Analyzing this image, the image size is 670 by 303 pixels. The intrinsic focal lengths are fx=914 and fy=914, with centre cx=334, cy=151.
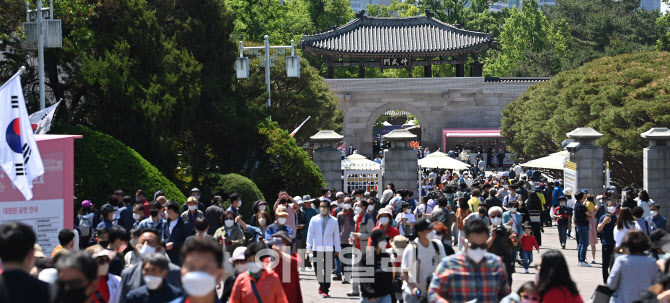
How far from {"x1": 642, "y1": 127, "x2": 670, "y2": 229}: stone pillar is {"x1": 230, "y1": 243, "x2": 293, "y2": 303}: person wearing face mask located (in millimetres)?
16437

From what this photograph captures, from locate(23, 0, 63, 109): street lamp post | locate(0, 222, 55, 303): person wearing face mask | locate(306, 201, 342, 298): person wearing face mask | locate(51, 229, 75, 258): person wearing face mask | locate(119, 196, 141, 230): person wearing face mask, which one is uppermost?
locate(23, 0, 63, 109): street lamp post

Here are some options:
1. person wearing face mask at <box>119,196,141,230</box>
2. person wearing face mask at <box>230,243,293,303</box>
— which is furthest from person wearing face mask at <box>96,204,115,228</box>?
person wearing face mask at <box>230,243,293,303</box>

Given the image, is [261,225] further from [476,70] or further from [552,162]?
[476,70]

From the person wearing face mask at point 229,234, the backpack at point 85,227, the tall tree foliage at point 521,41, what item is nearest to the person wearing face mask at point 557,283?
the person wearing face mask at point 229,234

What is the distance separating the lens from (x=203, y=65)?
76.9 feet

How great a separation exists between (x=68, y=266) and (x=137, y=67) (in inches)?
552

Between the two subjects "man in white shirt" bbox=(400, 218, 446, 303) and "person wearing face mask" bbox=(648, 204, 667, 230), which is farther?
"person wearing face mask" bbox=(648, 204, 667, 230)

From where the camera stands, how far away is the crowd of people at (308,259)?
618 centimetres

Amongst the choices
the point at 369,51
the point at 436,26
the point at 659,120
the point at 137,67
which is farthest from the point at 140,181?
the point at 436,26

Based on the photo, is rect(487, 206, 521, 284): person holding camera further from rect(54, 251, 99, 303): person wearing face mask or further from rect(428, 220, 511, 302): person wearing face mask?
rect(54, 251, 99, 303): person wearing face mask

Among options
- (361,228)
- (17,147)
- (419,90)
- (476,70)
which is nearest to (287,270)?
(17,147)

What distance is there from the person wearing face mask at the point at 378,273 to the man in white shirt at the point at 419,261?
658 millimetres

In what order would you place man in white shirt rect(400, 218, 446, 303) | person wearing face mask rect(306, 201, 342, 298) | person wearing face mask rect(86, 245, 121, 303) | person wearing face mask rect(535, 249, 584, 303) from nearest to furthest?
person wearing face mask rect(535, 249, 584, 303), person wearing face mask rect(86, 245, 121, 303), man in white shirt rect(400, 218, 446, 303), person wearing face mask rect(306, 201, 342, 298)

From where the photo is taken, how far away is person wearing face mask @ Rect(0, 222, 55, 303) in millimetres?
5789
